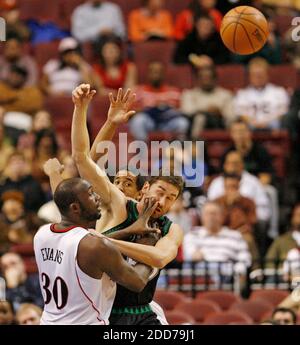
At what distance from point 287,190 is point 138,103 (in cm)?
202

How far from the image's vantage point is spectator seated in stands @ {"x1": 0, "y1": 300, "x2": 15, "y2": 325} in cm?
1088

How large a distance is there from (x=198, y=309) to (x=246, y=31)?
307cm

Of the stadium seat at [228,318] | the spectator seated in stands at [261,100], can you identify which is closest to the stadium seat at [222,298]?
the stadium seat at [228,318]

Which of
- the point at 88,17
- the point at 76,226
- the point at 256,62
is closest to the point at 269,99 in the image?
the point at 256,62

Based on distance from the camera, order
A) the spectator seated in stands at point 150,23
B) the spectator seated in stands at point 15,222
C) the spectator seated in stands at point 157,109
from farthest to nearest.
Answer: the spectator seated in stands at point 150,23
the spectator seated in stands at point 157,109
the spectator seated in stands at point 15,222

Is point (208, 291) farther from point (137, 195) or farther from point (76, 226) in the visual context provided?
point (76, 226)

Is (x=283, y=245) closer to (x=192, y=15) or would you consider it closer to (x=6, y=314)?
(x=6, y=314)

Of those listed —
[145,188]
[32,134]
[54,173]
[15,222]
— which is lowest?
[15,222]

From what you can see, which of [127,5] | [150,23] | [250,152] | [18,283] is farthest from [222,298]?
[127,5]

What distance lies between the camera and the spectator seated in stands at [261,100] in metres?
15.0

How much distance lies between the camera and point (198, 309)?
11.4 metres

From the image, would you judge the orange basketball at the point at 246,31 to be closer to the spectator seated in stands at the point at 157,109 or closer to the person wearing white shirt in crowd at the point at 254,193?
the person wearing white shirt in crowd at the point at 254,193

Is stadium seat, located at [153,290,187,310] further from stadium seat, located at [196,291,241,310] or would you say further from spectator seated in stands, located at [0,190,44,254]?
spectator seated in stands, located at [0,190,44,254]

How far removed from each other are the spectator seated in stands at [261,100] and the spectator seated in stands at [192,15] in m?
1.09
